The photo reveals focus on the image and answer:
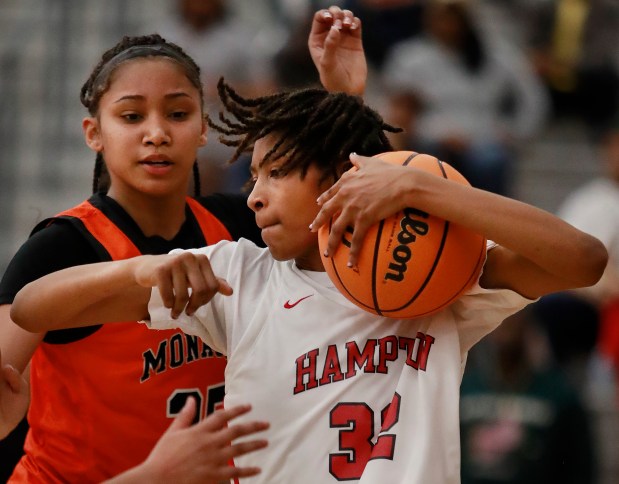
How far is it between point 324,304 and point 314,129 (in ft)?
1.68

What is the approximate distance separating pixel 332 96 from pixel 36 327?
1.11 meters

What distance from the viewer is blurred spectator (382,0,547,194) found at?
9242 millimetres

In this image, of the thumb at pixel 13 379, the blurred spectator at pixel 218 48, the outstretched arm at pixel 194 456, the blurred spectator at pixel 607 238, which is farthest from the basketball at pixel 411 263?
the blurred spectator at pixel 218 48

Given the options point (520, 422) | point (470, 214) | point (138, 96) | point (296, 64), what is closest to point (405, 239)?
point (470, 214)

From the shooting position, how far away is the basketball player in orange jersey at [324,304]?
3.26 meters

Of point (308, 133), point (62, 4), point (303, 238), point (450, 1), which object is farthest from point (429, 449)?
point (62, 4)

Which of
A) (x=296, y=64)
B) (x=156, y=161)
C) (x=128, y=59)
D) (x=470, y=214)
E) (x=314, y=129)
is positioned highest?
(x=296, y=64)

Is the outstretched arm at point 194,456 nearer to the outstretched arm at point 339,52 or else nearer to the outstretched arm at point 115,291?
the outstretched arm at point 115,291

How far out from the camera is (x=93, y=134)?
4.42 m

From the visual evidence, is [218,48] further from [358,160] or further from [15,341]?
[358,160]

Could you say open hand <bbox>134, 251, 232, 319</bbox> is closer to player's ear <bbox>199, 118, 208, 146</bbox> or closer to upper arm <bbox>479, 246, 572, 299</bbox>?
upper arm <bbox>479, 246, 572, 299</bbox>

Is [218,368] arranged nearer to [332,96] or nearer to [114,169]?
[114,169]

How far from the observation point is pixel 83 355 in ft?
13.4

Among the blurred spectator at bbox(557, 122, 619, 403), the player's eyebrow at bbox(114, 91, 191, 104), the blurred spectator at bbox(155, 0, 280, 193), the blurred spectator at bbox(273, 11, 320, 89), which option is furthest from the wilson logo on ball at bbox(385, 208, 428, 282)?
the blurred spectator at bbox(155, 0, 280, 193)
